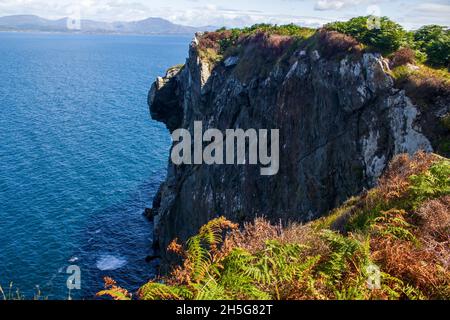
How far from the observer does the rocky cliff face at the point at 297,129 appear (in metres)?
28.3

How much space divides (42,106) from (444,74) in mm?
125406

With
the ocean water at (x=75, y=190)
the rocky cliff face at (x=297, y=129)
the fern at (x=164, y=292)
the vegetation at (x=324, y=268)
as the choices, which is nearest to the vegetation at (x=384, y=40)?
the rocky cliff face at (x=297, y=129)

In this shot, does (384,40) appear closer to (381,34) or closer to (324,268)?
(381,34)

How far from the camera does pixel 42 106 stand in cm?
12812

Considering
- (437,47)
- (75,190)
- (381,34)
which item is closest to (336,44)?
(381,34)

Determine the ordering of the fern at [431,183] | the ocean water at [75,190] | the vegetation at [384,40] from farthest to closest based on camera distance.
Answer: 1. the ocean water at [75,190]
2. the vegetation at [384,40]
3. the fern at [431,183]

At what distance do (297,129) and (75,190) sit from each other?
168 feet

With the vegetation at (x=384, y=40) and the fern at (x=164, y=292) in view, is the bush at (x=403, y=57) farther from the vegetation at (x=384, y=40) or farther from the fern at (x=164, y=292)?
the fern at (x=164, y=292)

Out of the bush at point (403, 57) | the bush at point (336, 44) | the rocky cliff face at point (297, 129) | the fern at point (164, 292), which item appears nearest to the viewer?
the fern at point (164, 292)

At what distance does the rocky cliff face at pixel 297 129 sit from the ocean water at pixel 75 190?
9.43 metres

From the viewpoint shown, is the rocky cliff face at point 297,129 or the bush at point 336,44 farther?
the bush at point 336,44

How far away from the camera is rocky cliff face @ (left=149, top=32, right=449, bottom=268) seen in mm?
28344
